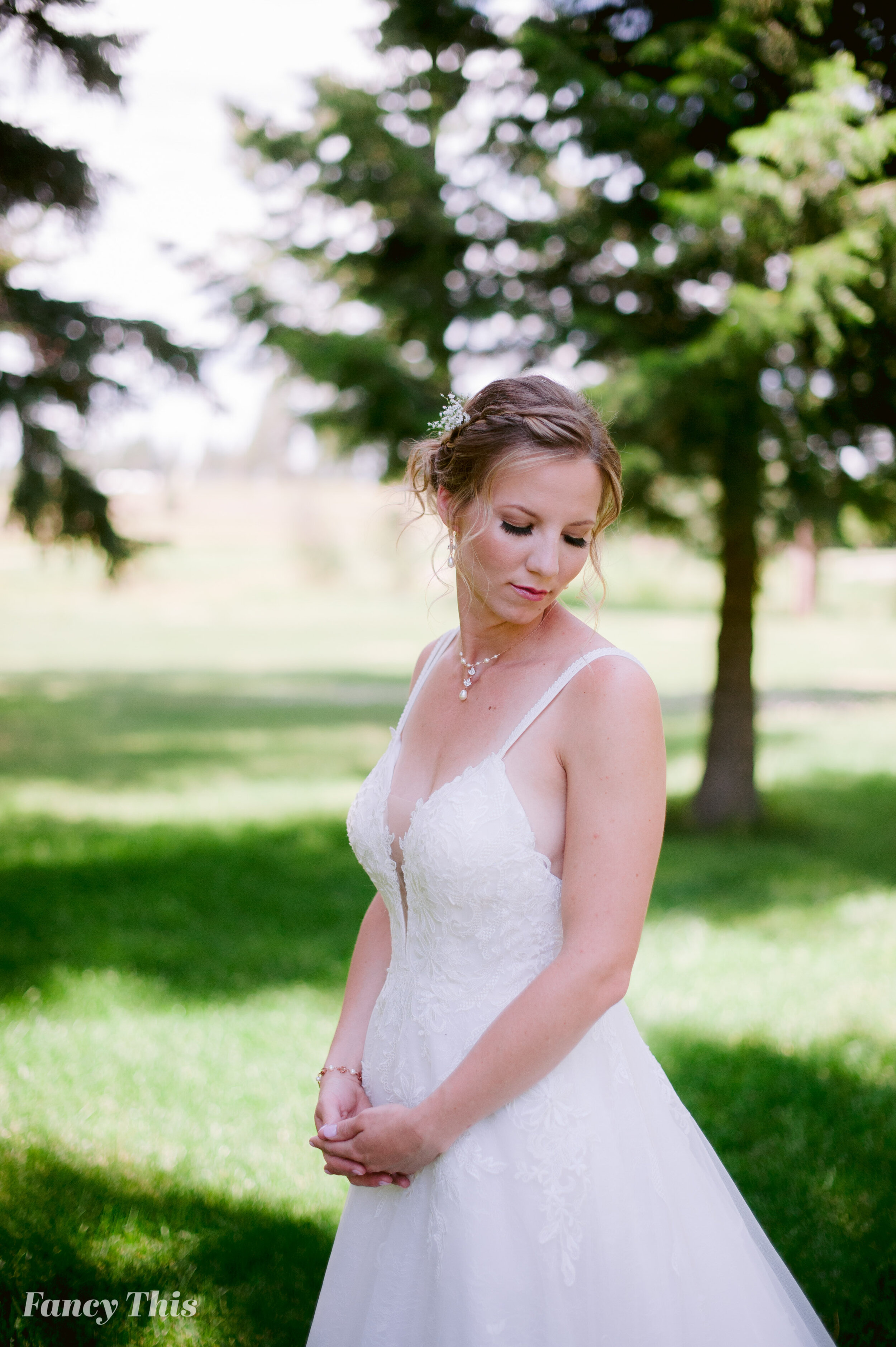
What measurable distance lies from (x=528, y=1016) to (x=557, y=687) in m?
0.56

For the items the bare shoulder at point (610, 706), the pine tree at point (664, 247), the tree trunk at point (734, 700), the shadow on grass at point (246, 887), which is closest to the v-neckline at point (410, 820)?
the bare shoulder at point (610, 706)

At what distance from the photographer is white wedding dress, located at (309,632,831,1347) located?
5.67ft

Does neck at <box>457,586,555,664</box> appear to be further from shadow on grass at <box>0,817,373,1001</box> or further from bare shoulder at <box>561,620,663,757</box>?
shadow on grass at <box>0,817,373,1001</box>

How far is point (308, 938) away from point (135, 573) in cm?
322

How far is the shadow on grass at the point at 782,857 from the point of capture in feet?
22.7

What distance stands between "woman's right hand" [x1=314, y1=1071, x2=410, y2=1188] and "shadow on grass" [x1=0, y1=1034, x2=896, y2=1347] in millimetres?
1164

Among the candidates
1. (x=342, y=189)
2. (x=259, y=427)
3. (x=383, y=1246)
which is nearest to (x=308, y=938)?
(x=383, y=1246)

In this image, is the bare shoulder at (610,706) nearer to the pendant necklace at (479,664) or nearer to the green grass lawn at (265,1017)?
the pendant necklace at (479,664)

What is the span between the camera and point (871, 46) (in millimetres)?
5875

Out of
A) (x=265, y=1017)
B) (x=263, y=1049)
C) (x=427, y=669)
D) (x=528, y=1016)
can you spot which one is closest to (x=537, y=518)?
(x=427, y=669)

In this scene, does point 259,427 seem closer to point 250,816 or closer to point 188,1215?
point 250,816

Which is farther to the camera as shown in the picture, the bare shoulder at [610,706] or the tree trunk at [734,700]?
the tree trunk at [734,700]

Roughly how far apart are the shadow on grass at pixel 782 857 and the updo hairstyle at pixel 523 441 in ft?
16.7

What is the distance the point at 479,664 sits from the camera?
205 cm
